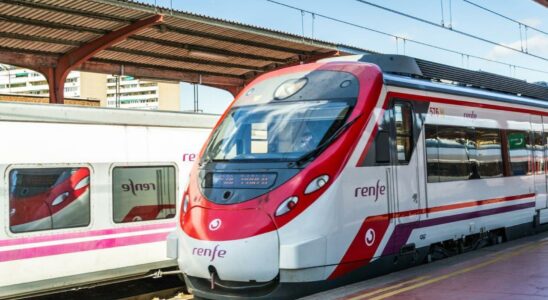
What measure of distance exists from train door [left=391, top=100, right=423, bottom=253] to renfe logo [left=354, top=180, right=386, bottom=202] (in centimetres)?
25

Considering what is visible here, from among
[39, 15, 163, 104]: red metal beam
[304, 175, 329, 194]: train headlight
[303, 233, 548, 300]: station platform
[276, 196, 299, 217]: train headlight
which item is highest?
[39, 15, 163, 104]: red metal beam

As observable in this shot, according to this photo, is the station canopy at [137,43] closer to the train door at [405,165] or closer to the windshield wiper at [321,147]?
the train door at [405,165]

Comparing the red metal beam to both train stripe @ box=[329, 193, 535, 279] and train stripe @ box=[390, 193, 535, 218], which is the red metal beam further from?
train stripe @ box=[329, 193, 535, 279]

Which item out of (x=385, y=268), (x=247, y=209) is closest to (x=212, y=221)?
(x=247, y=209)

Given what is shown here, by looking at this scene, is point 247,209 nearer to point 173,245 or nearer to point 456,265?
point 173,245

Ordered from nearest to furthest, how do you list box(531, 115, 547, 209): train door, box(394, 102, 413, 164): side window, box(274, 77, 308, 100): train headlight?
box(274, 77, 308, 100): train headlight
box(394, 102, 413, 164): side window
box(531, 115, 547, 209): train door

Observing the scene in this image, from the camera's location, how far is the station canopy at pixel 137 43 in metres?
13.4

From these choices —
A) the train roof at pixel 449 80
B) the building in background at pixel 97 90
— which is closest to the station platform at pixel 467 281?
the train roof at pixel 449 80

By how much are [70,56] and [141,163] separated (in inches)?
379

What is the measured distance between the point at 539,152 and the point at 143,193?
7.29 metres

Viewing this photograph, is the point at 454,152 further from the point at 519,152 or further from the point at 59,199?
the point at 59,199

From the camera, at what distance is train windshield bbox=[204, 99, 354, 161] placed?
6297 mm

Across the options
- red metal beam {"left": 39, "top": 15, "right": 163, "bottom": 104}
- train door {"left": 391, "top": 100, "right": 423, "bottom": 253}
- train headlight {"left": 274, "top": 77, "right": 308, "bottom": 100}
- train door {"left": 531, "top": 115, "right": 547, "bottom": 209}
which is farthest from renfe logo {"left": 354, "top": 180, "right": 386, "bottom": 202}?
red metal beam {"left": 39, "top": 15, "right": 163, "bottom": 104}

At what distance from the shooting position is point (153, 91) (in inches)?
4852
